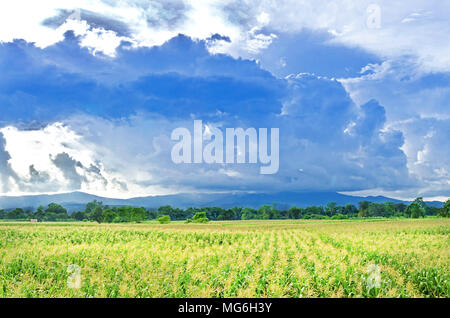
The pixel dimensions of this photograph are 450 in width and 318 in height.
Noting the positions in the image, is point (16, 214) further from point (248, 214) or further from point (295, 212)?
point (295, 212)

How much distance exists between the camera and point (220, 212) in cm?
9806

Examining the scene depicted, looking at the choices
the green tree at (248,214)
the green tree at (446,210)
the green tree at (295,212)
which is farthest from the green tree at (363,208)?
the green tree at (248,214)

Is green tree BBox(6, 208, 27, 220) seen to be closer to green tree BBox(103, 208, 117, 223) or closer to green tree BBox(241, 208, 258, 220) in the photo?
green tree BBox(103, 208, 117, 223)

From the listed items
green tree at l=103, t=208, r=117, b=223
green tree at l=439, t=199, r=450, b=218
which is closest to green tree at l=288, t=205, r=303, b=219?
green tree at l=439, t=199, r=450, b=218

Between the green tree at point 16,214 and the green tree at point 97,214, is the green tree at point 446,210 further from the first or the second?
the green tree at point 16,214

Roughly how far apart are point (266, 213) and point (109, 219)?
48938 mm

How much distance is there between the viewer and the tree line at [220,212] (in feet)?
257
